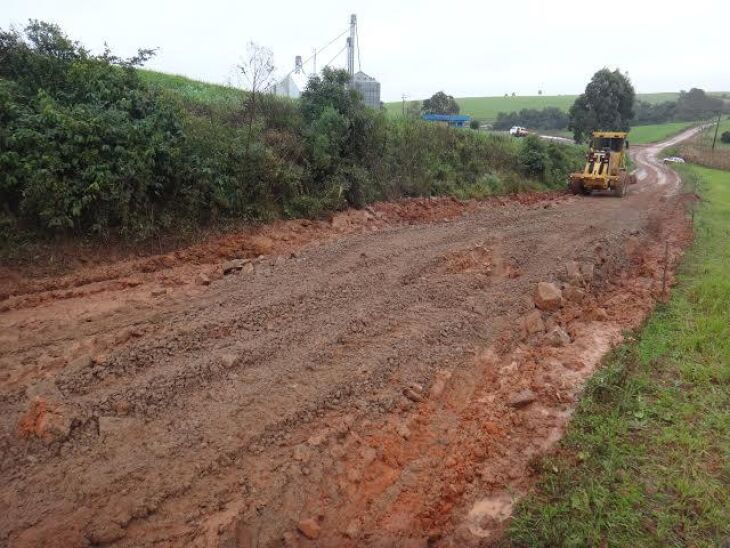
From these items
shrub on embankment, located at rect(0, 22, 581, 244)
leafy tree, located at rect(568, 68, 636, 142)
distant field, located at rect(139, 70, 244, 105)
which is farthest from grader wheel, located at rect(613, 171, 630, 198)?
leafy tree, located at rect(568, 68, 636, 142)

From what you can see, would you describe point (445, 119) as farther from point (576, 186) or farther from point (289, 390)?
point (289, 390)

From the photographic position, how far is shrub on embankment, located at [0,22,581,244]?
24.9 ft

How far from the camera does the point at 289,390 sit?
473 centimetres

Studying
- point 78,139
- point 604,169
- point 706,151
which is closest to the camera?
point 78,139

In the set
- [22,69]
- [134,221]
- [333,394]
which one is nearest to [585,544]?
[333,394]

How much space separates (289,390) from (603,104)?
40.2m

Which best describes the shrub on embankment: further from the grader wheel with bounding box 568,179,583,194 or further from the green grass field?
the grader wheel with bounding box 568,179,583,194

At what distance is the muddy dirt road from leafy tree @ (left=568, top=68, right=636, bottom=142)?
3371 centimetres

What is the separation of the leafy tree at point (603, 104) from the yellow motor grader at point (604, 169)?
800 inches

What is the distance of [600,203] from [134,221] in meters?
15.0

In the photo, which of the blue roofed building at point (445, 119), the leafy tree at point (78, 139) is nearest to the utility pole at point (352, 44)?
the blue roofed building at point (445, 119)

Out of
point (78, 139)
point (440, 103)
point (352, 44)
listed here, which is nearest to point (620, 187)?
point (352, 44)

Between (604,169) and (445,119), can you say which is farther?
(445,119)

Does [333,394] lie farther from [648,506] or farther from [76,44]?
[76,44]
